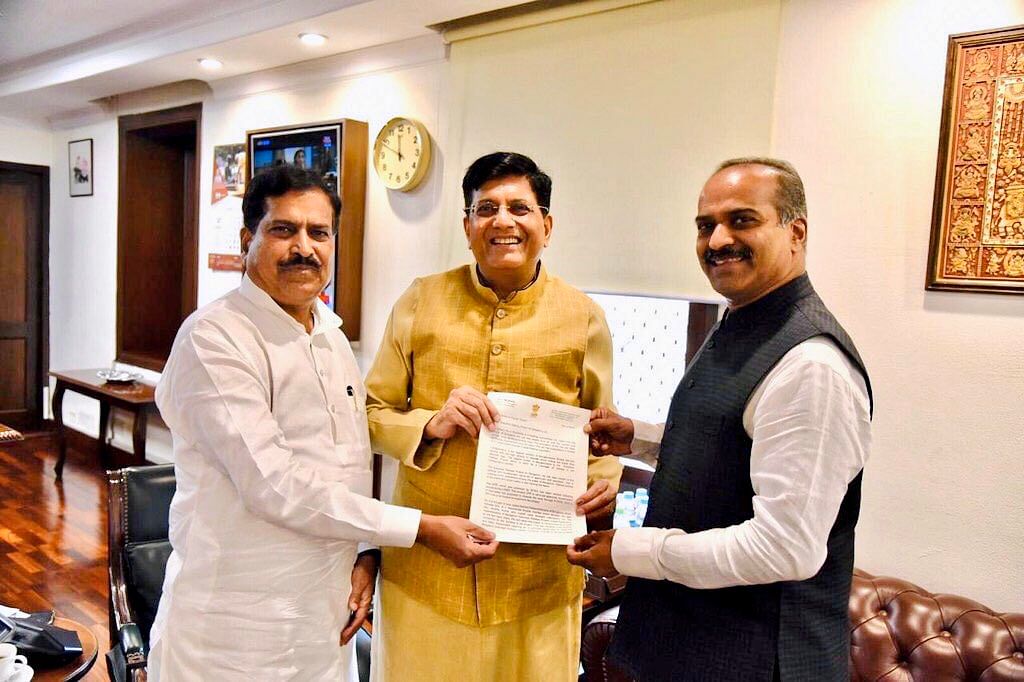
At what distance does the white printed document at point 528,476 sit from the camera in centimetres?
146

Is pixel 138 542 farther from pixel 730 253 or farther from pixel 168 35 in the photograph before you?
pixel 168 35

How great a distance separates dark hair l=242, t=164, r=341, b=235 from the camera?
144 cm

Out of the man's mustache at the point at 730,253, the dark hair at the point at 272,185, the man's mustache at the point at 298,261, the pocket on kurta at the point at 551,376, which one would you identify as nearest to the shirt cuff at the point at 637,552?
the pocket on kurta at the point at 551,376

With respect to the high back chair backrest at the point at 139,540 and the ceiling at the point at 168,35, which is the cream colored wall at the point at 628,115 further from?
the high back chair backrest at the point at 139,540

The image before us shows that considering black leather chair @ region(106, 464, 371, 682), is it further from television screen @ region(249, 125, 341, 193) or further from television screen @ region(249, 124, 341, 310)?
television screen @ region(249, 125, 341, 193)

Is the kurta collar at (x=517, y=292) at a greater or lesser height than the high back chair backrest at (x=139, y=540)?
greater

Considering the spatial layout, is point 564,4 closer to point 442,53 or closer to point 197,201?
point 442,53

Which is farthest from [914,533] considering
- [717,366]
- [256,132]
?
[256,132]

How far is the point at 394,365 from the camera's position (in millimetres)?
1646

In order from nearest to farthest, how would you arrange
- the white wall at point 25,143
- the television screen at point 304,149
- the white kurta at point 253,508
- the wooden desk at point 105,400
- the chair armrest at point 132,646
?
the white kurta at point 253,508, the chair armrest at point 132,646, the television screen at point 304,149, the wooden desk at point 105,400, the white wall at point 25,143

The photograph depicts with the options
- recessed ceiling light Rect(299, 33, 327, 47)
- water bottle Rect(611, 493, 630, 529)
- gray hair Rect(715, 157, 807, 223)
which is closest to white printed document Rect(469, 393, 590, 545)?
gray hair Rect(715, 157, 807, 223)

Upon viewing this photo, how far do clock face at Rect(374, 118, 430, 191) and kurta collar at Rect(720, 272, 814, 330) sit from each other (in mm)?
2523

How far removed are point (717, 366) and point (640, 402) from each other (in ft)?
4.74

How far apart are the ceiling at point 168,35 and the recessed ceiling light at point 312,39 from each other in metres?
0.04
